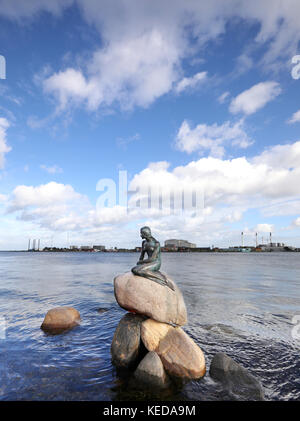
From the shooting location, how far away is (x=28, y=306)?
16.3 metres

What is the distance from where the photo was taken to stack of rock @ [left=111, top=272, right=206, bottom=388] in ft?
22.9

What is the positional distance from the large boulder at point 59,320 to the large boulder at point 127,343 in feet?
15.2

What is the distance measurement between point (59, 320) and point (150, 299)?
6258mm

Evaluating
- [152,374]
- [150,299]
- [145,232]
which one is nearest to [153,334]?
[150,299]

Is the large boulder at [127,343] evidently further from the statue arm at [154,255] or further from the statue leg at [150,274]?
the statue arm at [154,255]

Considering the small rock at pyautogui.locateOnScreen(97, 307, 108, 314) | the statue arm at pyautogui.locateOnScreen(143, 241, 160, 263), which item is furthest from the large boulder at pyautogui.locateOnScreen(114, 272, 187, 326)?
the small rock at pyautogui.locateOnScreen(97, 307, 108, 314)

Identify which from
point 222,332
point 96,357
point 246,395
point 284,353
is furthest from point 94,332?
point 284,353

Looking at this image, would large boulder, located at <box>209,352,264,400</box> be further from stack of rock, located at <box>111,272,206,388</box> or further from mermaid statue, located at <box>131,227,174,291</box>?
mermaid statue, located at <box>131,227,174,291</box>

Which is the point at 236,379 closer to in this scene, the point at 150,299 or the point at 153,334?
the point at 153,334

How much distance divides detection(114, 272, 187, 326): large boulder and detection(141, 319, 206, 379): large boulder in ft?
1.14

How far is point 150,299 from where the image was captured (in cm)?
793

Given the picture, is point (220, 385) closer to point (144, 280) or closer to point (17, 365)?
point (144, 280)

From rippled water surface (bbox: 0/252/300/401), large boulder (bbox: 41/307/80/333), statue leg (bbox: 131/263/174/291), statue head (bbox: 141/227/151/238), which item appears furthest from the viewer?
large boulder (bbox: 41/307/80/333)

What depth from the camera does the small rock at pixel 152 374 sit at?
6430mm
